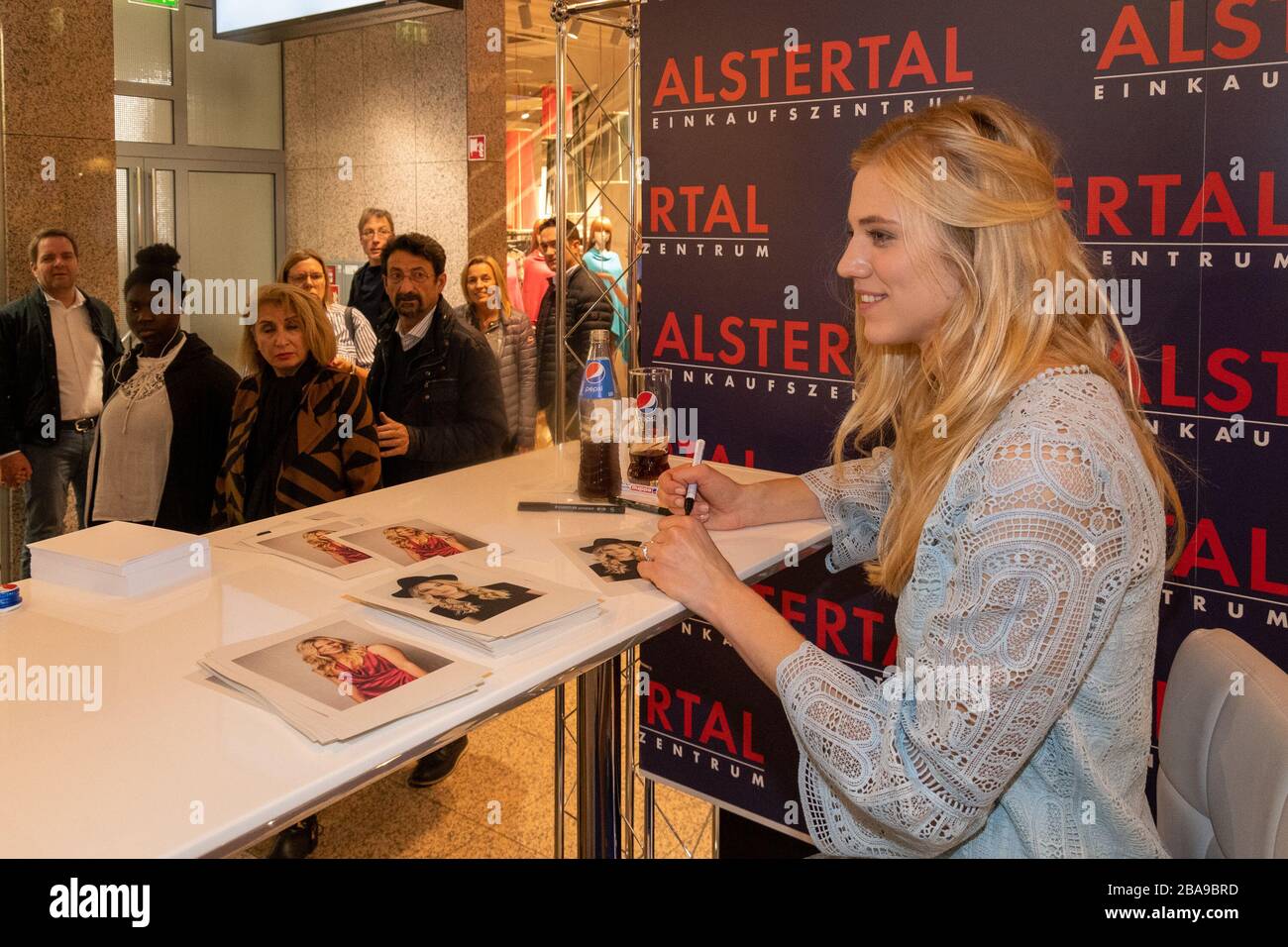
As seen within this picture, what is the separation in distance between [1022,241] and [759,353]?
144 centimetres

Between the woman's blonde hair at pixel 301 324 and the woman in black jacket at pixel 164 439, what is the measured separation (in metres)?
0.37

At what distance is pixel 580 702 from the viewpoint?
2195 millimetres

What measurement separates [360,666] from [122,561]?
0.48 meters

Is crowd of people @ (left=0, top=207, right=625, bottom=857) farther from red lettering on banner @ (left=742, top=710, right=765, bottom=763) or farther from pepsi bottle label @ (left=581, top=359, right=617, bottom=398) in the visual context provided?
pepsi bottle label @ (left=581, top=359, right=617, bottom=398)

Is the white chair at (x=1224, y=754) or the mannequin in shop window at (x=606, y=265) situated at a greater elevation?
the mannequin in shop window at (x=606, y=265)

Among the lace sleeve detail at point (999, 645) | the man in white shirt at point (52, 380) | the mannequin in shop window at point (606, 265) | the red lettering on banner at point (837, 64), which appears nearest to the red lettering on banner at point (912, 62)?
the red lettering on banner at point (837, 64)

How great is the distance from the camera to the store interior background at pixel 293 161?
332 cm

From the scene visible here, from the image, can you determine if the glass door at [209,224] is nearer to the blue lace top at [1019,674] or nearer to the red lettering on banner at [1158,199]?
the red lettering on banner at [1158,199]

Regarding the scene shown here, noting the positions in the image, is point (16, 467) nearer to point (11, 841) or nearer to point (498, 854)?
point (498, 854)

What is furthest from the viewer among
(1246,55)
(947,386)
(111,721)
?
(1246,55)

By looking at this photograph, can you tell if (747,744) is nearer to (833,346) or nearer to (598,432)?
(833,346)

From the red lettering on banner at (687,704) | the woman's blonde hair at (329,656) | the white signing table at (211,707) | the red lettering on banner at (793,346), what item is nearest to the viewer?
the white signing table at (211,707)

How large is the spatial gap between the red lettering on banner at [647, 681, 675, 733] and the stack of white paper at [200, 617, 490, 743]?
1734mm
